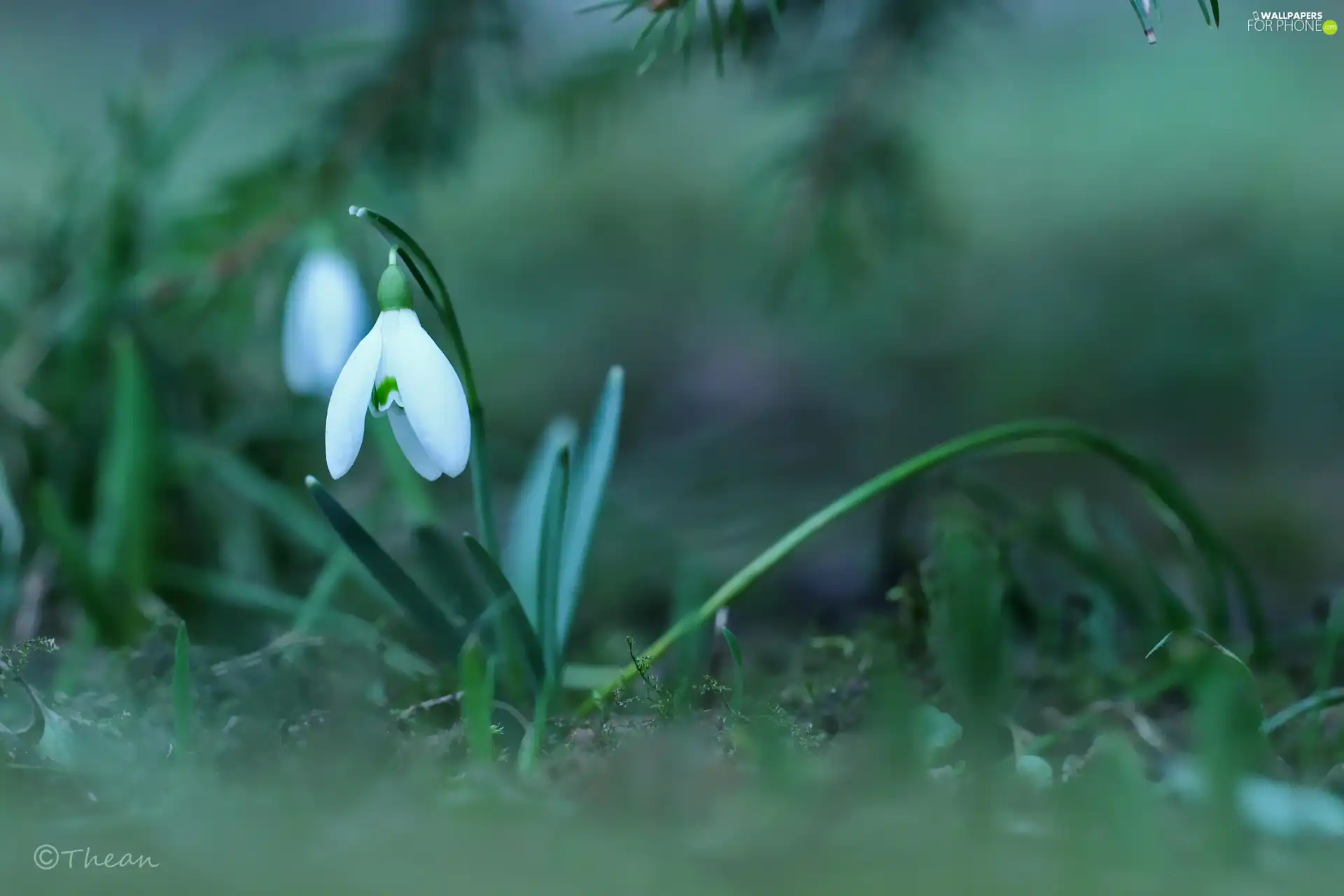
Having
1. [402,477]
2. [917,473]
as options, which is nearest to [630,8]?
[917,473]

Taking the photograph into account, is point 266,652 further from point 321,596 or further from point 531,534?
point 531,534

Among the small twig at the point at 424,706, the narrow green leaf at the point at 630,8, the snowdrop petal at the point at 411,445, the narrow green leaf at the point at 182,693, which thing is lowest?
the small twig at the point at 424,706

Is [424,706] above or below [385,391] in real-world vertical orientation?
below

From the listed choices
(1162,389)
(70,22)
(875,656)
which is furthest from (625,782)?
(70,22)

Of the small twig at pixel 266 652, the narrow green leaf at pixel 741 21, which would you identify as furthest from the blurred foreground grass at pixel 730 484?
the narrow green leaf at pixel 741 21

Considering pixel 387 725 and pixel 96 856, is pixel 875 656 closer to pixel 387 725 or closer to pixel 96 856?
pixel 387 725

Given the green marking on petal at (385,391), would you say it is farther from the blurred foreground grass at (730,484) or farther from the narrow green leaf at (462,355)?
the blurred foreground grass at (730,484)
